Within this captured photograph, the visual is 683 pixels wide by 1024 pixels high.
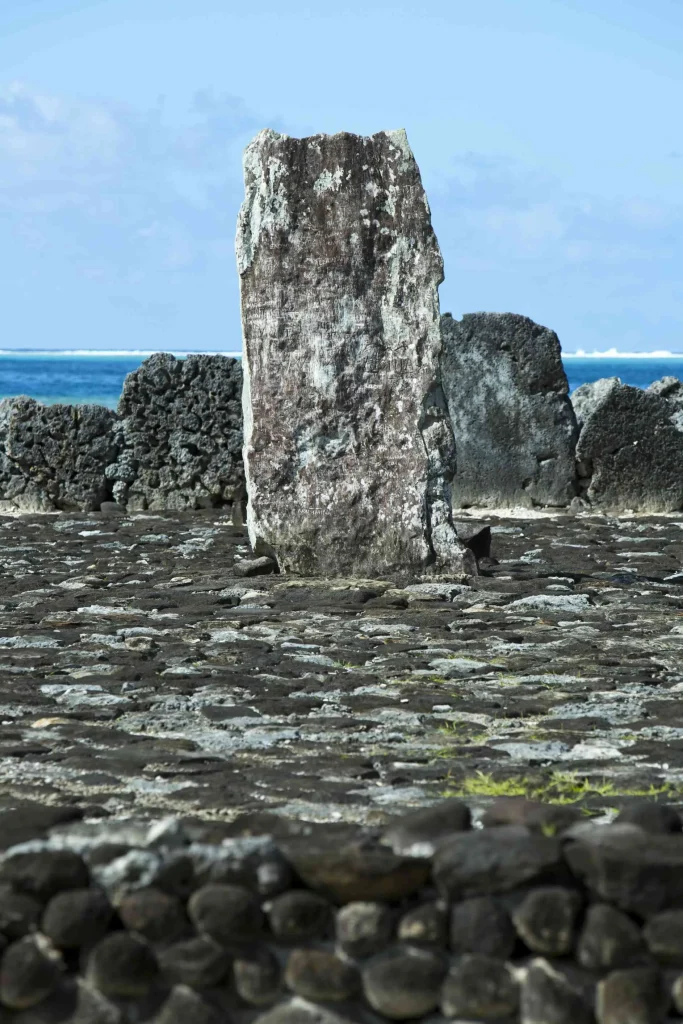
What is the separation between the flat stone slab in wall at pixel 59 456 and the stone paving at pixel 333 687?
188 inches

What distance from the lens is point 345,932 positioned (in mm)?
3016

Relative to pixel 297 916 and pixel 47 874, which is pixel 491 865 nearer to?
pixel 297 916

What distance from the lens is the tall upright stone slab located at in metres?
9.73

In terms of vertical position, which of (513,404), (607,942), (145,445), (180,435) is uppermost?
(513,404)

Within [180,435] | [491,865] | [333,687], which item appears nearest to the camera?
[491,865]

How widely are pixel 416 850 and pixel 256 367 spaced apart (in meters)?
7.05

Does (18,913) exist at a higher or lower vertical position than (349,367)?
lower

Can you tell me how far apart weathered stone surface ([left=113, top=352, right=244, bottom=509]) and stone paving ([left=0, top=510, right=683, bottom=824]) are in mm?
4541

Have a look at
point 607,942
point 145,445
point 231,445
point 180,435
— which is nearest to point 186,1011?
point 607,942

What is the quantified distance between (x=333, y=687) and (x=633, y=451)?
10028 mm

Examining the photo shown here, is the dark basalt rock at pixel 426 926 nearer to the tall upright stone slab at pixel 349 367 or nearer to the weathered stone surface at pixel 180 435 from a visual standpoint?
the tall upright stone slab at pixel 349 367

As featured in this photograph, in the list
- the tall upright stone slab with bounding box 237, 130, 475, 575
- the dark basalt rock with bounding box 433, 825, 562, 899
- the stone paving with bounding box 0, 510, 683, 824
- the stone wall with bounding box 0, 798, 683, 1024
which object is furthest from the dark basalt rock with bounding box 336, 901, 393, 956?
the tall upright stone slab with bounding box 237, 130, 475, 575

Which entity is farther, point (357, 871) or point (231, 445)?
point (231, 445)

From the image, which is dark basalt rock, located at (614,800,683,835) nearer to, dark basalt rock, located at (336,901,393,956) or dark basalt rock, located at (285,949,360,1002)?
dark basalt rock, located at (336,901,393,956)
